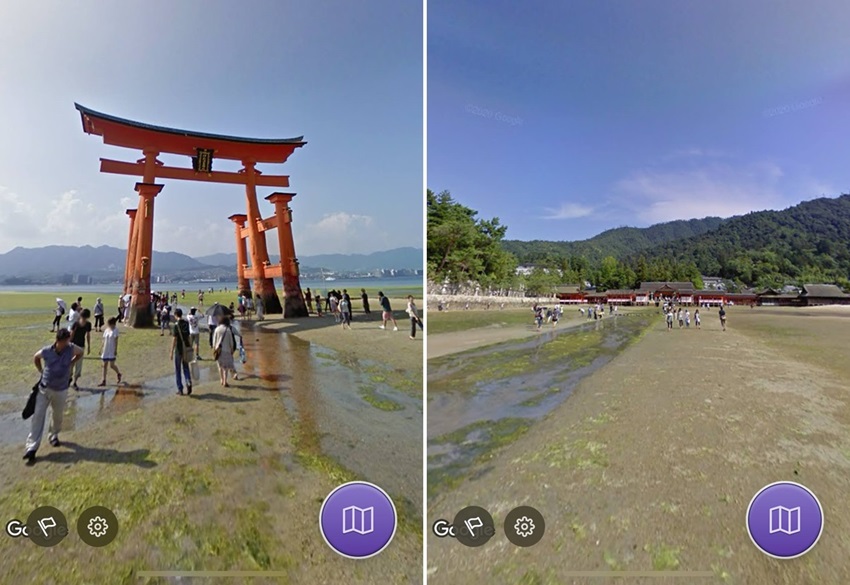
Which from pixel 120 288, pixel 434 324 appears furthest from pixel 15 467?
pixel 434 324

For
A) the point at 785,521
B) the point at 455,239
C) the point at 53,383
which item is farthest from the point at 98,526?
the point at 785,521

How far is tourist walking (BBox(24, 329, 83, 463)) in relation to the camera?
1.49 meters

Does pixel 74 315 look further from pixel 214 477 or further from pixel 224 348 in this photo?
pixel 214 477

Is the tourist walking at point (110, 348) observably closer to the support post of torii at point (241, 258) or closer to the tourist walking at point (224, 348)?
the tourist walking at point (224, 348)

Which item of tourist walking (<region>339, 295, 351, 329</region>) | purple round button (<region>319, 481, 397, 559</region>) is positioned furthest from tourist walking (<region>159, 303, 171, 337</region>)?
purple round button (<region>319, 481, 397, 559</region>)

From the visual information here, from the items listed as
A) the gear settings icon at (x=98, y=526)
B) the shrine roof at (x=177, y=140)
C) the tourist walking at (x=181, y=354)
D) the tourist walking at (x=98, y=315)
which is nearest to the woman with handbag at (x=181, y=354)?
the tourist walking at (x=181, y=354)

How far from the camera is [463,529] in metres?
1.42

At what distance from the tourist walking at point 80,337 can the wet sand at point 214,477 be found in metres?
0.13

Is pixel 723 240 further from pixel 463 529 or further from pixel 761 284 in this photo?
pixel 463 529

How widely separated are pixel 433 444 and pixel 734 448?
5.19 ft

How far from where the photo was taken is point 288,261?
2.87 meters

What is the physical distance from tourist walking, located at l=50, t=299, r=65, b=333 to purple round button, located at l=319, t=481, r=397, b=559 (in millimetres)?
1460

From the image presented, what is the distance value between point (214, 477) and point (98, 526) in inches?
14.9

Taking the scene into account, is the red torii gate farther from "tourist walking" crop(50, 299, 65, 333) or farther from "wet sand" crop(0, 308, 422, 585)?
"wet sand" crop(0, 308, 422, 585)
